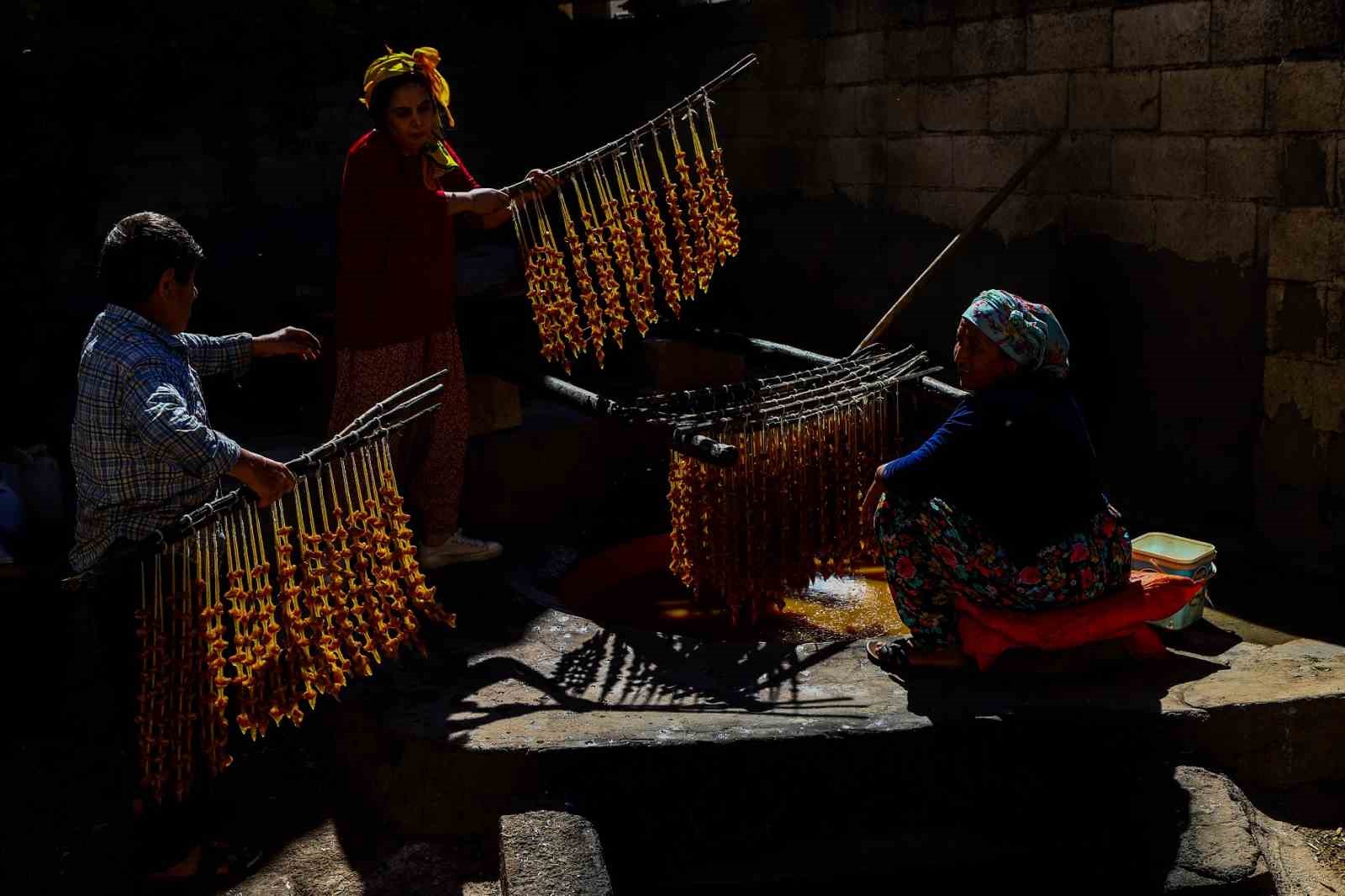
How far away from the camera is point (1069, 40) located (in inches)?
272

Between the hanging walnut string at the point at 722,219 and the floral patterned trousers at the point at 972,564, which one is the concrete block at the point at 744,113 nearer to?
the hanging walnut string at the point at 722,219

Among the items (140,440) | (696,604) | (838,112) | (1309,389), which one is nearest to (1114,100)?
(1309,389)

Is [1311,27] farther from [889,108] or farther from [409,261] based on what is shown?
[409,261]

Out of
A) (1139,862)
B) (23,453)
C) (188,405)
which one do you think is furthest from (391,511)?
(23,453)

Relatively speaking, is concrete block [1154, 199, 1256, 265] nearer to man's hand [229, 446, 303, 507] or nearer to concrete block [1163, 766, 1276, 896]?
concrete block [1163, 766, 1276, 896]

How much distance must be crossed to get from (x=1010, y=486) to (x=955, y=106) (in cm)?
410

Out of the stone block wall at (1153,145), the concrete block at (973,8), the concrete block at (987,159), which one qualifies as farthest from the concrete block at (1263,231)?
the concrete block at (973,8)

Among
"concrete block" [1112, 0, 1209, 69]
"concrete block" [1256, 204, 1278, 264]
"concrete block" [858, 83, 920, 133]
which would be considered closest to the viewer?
"concrete block" [1256, 204, 1278, 264]

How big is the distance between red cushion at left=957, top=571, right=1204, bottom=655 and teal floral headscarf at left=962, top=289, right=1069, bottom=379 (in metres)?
0.77

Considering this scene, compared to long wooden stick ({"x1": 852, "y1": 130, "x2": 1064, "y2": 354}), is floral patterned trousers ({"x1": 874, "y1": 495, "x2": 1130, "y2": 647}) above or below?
below

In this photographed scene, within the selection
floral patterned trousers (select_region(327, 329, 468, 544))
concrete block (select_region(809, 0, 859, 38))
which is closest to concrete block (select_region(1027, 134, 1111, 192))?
concrete block (select_region(809, 0, 859, 38))

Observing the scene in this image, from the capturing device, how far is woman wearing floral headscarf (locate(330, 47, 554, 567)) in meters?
5.15

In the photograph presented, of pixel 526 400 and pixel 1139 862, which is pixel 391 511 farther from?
pixel 526 400

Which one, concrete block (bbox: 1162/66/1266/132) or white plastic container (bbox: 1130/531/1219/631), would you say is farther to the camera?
concrete block (bbox: 1162/66/1266/132)
